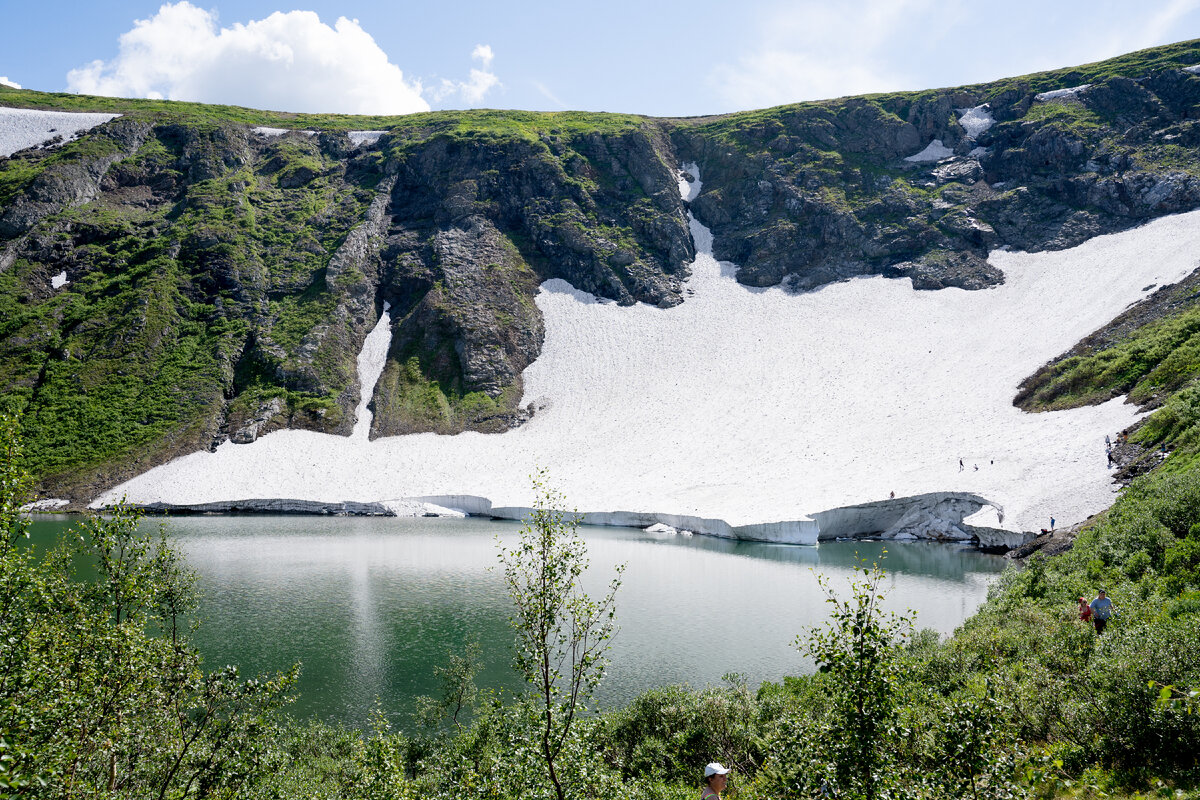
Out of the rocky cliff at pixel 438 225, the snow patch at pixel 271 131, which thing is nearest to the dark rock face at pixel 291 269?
the rocky cliff at pixel 438 225

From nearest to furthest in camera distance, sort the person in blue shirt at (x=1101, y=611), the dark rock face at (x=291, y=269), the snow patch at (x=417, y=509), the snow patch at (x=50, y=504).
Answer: the person in blue shirt at (x=1101, y=611) < the snow patch at (x=50, y=504) < the snow patch at (x=417, y=509) < the dark rock face at (x=291, y=269)

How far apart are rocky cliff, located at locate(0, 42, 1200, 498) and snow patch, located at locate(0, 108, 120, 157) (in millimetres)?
5187

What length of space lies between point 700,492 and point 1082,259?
206 ft

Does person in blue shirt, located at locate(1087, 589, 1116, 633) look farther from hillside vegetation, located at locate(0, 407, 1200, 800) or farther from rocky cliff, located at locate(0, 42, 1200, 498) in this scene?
rocky cliff, located at locate(0, 42, 1200, 498)

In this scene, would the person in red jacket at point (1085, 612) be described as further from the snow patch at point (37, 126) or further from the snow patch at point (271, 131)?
the snow patch at point (37, 126)

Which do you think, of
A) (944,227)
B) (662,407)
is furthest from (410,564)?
(944,227)

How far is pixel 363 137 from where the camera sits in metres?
117

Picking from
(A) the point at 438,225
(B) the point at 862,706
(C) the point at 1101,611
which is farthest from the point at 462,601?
(A) the point at 438,225

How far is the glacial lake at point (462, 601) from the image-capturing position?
77.1ft

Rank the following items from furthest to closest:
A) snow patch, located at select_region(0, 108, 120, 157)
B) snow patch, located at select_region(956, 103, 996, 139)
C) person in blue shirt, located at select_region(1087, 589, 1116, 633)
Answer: snow patch, located at select_region(956, 103, 996, 139) → snow patch, located at select_region(0, 108, 120, 157) → person in blue shirt, located at select_region(1087, 589, 1116, 633)

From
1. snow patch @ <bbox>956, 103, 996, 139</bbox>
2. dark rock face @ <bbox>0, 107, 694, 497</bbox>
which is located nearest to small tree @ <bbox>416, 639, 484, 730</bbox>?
dark rock face @ <bbox>0, 107, 694, 497</bbox>

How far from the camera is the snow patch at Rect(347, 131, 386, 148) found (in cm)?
11519

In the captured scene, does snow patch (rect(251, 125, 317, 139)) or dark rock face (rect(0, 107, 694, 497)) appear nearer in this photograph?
dark rock face (rect(0, 107, 694, 497))

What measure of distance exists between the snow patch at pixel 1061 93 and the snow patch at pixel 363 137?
116m
